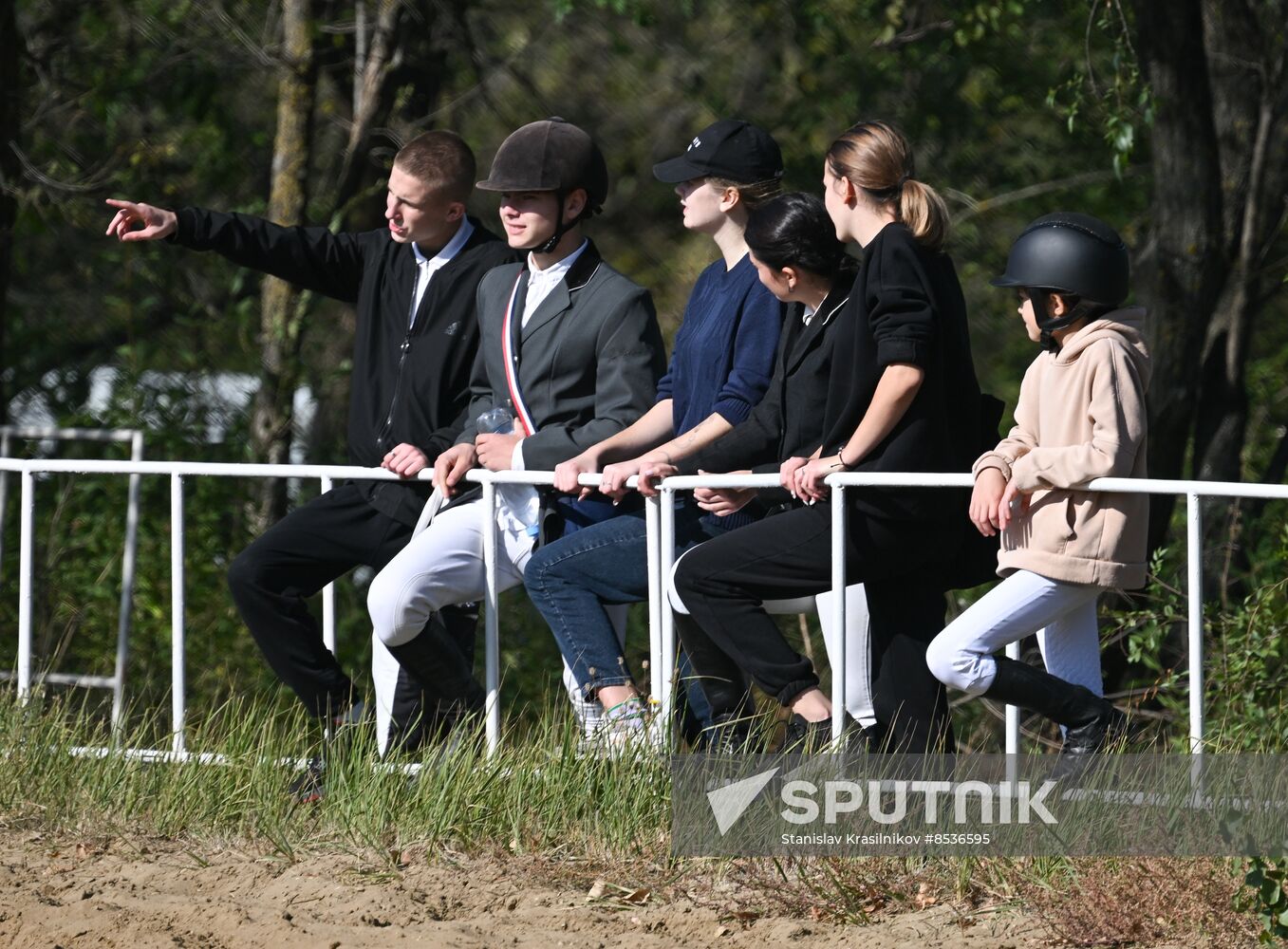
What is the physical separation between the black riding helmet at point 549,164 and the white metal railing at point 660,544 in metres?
0.79

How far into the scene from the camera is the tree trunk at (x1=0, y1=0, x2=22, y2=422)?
7.05m

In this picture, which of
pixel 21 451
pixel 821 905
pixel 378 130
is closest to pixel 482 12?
pixel 378 130

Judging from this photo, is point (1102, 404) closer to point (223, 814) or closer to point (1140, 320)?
point (1140, 320)

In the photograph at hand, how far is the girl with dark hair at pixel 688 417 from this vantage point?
15.4ft

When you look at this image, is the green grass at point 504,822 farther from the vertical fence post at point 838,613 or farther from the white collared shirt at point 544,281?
the white collared shirt at point 544,281

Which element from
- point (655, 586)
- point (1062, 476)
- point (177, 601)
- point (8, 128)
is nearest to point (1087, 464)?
point (1062, 476)

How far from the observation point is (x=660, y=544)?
473cm

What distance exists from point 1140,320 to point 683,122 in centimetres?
1320

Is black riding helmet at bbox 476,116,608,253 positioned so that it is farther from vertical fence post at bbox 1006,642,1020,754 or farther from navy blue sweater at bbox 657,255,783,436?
vertical fence post at bbox 1006,642,1020,754

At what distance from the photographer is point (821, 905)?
3.86m

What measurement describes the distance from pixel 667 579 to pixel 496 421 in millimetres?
751

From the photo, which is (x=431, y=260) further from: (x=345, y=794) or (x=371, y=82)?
(x=371, y=82)

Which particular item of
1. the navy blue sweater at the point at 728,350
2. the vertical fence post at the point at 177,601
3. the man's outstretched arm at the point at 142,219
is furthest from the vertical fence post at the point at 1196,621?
the man's outstretched arm at the point at 142,219

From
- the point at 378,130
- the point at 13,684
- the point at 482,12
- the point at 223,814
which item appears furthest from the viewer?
the point at 482,12
